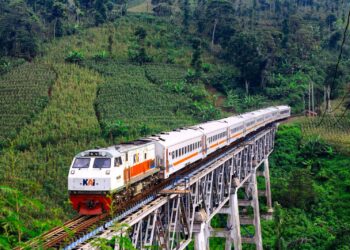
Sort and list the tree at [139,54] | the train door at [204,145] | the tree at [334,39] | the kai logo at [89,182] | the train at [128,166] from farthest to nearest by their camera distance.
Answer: the tree at [334,39] → the tree at [139,54] → the train door at [204,145] → the kai logo at [89,182] → the train at [128,166]

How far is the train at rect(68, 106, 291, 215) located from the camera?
16.2m

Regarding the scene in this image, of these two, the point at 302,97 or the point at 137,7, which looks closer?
the point at 302,97

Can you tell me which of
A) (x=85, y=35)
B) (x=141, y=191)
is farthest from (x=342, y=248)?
(x=85, y=35)

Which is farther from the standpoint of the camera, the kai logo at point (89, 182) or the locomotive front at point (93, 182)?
the kai logo at point (89, 182)

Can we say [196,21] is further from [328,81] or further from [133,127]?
[133,127]

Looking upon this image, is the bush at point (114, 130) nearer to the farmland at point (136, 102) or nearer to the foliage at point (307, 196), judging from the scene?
the farmland at point (136, 102)

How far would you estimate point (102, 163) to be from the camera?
16.7m

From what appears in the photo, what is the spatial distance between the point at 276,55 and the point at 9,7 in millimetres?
39968

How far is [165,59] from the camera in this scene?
7112 centimetres

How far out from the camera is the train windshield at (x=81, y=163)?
17.0 meters

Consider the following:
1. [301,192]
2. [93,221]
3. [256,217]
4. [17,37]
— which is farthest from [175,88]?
[93,221]

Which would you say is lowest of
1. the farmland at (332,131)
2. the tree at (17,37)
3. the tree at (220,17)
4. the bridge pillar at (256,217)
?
the bridge pillar at (256,217)

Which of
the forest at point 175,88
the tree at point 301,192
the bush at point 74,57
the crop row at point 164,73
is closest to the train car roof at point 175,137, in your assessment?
the forest at point 175,88

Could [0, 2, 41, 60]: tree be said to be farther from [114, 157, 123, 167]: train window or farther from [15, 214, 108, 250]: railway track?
[15, 214, 108, 250]: railway track
